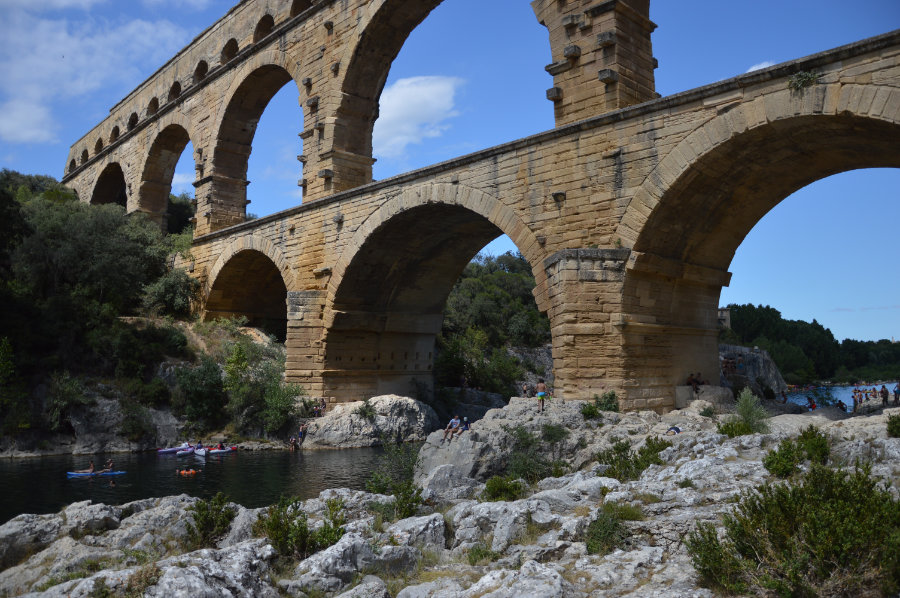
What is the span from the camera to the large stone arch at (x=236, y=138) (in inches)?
841

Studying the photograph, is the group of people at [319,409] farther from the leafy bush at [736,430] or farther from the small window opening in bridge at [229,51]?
the small window opening in bridge at [229,51]

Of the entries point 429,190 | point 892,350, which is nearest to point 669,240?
point 429,190

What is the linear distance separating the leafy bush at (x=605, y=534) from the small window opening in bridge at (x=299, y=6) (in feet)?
62.6

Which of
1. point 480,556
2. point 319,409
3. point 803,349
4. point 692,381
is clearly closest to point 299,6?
point 319,409

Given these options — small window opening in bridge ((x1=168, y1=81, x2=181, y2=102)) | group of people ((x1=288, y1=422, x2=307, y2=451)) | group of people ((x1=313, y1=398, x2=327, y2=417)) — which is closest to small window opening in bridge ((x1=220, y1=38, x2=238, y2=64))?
small window opening in bridge ((x1=168, y1=81, x2=181, y2=102))

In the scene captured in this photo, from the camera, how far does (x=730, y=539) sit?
4.02 metres

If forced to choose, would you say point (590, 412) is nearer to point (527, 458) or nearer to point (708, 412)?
point (527, 458)

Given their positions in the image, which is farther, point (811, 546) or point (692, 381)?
point (692, 381)

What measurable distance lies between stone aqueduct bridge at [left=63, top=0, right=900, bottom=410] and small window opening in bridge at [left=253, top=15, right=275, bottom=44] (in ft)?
0.22

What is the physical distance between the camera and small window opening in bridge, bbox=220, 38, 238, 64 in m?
22.8

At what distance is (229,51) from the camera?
2300cm

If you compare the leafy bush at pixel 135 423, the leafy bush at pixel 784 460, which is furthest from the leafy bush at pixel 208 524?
the leafy bush at pixel 135 423

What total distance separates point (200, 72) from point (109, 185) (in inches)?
467

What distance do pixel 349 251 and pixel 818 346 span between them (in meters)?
58.6
